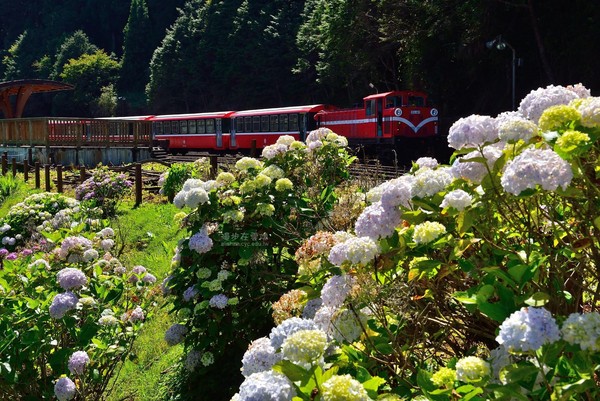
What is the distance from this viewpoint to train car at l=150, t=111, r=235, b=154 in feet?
102

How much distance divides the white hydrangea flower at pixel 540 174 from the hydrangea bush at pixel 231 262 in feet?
8.64

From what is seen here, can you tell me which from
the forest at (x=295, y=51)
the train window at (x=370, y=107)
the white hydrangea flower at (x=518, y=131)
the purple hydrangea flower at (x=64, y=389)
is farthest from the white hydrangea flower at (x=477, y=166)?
the train window at (x=370, y=107)

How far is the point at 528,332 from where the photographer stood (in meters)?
1.68

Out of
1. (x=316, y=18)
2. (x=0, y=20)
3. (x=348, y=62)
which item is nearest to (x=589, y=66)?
(x=348, y=62)

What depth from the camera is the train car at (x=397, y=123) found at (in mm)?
22578

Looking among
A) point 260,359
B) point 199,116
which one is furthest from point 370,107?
point 260,359

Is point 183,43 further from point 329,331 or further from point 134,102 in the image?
point 329,331

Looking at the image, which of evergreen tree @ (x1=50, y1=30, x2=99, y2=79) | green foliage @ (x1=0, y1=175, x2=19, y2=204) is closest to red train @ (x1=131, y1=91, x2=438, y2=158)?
green foliage @ (x1=0, y1=175, x2=19, y2=204)

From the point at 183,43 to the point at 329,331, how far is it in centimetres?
6490

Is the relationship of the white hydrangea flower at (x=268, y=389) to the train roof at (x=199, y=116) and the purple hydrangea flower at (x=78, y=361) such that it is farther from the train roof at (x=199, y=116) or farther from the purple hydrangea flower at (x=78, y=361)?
the train roof at (x=199, y=116)

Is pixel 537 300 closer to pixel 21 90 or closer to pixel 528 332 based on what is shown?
pixel 528 332

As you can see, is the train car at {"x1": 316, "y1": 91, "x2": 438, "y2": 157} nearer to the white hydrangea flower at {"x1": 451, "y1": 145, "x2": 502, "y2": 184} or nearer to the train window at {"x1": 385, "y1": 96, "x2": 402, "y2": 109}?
the train window at {"x1": 385, "y1": 96, "x2": 402, "y2": 109}

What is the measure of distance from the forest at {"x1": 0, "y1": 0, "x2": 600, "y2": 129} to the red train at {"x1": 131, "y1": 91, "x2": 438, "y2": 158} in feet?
9.85

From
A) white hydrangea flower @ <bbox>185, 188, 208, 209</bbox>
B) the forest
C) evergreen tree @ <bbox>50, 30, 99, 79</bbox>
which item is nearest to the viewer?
white hydrangea flower @ <bbox>185, 188, 208, 209</bbox>
